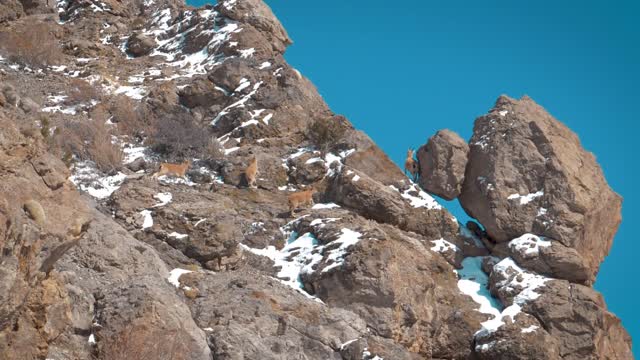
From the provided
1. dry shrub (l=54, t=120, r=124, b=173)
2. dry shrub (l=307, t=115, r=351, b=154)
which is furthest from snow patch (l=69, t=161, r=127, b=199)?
dry shrub (l=307, t=115, r=351, b=154)

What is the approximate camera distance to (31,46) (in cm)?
2848

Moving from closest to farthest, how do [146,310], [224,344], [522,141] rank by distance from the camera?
[146,310], [224,344], [522,141]

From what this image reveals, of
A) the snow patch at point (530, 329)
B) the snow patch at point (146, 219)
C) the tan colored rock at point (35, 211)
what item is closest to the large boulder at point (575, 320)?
the snow patch at point (530, 329)

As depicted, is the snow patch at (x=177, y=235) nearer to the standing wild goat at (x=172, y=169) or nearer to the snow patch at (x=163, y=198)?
the snow patch at (x=163, y=198)

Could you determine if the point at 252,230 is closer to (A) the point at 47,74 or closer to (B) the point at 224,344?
(B) the point at 224,344

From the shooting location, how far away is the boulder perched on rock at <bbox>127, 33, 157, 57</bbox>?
101 ft

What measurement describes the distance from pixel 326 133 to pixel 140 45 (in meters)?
10.9

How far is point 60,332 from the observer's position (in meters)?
11.8

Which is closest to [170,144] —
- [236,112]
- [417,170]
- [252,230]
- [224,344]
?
[236,112]

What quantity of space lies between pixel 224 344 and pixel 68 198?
384cm

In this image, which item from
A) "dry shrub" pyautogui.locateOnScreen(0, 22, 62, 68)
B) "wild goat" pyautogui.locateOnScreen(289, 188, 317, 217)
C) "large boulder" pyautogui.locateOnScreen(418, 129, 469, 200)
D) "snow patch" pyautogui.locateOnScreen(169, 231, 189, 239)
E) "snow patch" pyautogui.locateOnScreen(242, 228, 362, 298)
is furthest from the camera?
"dry shrub" pyautogui.locateOnScreen(0, 22, 62, 68)

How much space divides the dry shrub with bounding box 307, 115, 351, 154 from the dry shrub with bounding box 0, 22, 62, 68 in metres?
10.5

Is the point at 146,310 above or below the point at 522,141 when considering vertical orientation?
below

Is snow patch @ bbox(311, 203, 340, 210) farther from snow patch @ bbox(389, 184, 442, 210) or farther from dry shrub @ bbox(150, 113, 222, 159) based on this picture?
dry shrub @ bbox(150, 113, 222, 159)
